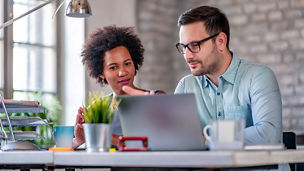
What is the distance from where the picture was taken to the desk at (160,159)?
4.62 ft

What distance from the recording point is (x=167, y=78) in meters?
6.21

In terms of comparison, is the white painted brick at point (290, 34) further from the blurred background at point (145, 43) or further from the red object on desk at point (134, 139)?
the red object on desk at point (134, 139)

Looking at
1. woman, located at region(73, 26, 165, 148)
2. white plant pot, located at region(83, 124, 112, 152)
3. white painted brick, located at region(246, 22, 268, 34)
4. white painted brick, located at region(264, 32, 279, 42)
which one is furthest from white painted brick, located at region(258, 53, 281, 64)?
white plant pot, located at region(83, 124, 112, 152)

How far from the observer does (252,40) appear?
19.1 ft

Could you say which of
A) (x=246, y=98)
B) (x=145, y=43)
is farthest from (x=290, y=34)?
(x=246, y=98)

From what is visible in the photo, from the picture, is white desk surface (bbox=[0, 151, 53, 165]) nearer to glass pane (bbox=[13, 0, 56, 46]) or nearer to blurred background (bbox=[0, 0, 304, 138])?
blurred background (bbox=[0, 0, 304, 138])

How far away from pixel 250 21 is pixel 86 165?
4.47m

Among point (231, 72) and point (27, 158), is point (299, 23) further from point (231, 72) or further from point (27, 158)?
point (27, 158)

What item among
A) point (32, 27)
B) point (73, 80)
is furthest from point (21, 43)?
point (73, 80)

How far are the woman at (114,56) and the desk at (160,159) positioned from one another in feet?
3.85

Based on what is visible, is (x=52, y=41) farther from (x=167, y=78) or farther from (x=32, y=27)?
(x=167, y=78)

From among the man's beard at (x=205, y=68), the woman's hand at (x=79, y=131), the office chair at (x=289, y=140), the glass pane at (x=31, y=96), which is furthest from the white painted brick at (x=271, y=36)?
the woman's hand at (x=79, y=131)

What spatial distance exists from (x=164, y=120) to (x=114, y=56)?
1400 mm

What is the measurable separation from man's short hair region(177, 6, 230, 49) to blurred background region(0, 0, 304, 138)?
2477 mm
